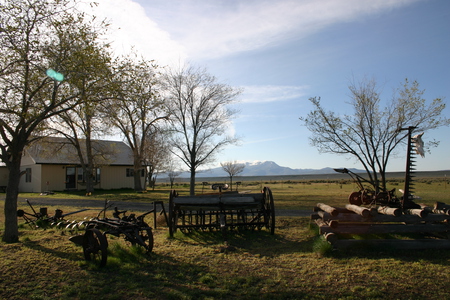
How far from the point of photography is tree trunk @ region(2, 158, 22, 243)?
823 cm

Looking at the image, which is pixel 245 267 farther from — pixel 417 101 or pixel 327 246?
pixel 417 101

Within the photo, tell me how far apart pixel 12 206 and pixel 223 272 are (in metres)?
5.85

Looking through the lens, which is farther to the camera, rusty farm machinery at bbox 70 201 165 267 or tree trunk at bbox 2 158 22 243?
tree trunk at bbox 2 158 22 243

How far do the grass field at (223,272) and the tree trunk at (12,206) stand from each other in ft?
1.42

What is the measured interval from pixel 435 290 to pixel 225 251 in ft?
13.2

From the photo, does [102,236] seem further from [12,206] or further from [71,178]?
[71,178]

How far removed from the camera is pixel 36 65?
786 cm

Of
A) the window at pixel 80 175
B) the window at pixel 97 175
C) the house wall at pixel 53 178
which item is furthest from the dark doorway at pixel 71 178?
the window at pixel 97 175

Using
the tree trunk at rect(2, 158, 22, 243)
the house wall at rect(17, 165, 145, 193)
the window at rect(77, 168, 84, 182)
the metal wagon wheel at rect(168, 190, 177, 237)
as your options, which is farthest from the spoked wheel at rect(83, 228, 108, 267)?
the window at rect(77, 168, 84, 182)

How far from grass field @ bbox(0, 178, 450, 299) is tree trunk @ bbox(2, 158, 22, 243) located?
43cm

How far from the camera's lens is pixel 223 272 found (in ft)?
19.5

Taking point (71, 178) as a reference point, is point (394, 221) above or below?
above

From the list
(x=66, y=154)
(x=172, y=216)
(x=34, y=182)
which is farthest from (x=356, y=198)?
(x=34, y=182)

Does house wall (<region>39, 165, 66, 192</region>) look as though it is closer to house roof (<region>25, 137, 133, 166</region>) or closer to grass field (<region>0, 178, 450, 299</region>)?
house roof (<region>25, 137, 133, 166</region>)
